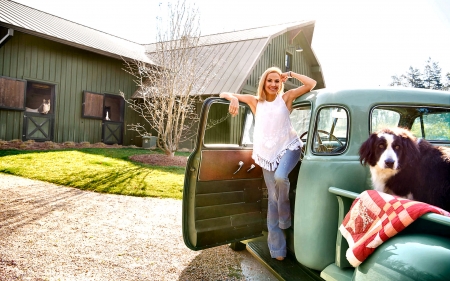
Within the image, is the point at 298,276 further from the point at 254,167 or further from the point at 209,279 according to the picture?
the point at 254,167

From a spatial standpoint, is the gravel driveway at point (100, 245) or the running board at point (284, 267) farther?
the gravel driveway at point (100, 245)

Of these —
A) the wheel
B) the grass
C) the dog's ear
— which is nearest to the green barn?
the grass

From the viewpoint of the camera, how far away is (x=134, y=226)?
15.5 ft

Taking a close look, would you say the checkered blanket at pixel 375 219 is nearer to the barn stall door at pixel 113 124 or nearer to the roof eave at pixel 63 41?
the roof eave at pixel 63 41

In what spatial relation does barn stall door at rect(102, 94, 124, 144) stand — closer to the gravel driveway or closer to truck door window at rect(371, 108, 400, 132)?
the gravel driveway

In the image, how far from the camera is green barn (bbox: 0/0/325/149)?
12125mm

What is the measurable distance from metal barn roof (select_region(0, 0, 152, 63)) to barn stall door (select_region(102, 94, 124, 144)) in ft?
8.30

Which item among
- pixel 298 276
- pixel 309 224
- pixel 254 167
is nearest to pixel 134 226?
pixel 254 167

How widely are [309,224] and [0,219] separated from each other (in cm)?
474

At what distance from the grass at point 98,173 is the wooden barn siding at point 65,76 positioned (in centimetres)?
359

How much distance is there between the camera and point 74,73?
1409cm

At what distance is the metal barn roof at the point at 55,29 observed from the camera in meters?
11.8

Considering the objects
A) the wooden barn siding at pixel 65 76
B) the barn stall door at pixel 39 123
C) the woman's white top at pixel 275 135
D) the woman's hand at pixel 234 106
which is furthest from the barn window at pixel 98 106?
the woman's white top at pixel 275 135

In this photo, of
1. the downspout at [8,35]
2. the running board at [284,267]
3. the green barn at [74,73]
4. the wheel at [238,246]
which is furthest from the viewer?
the green barn at [74,73]
